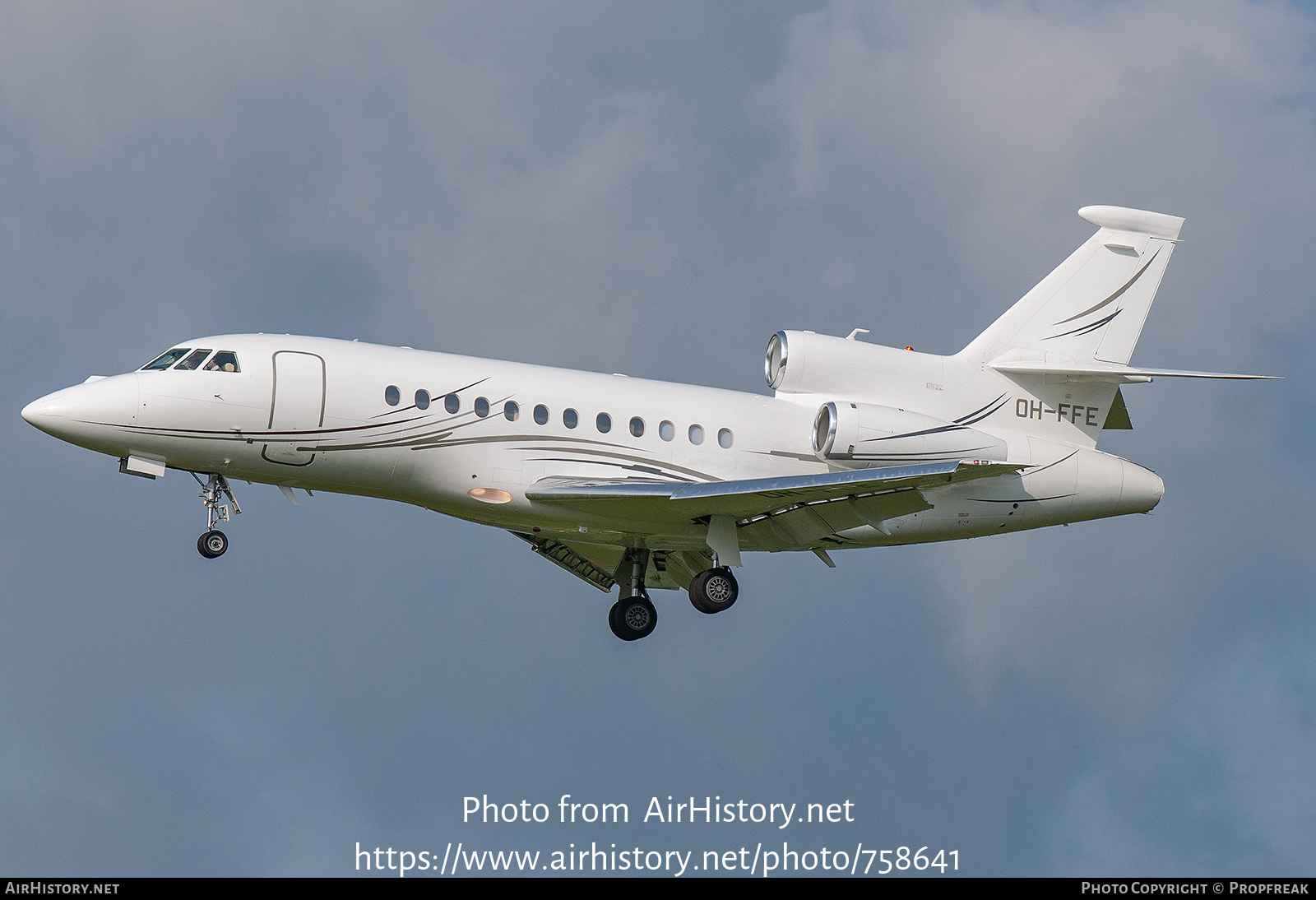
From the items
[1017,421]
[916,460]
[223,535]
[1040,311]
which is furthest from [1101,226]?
[223,535]

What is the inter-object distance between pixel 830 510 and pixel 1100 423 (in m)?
5.61

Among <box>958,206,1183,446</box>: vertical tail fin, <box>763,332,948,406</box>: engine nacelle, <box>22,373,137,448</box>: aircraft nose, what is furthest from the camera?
<box>958,206,1183,446</box>: vertical tail fin

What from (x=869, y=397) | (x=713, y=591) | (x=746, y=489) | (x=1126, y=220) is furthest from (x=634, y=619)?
(x=1126, y=220)

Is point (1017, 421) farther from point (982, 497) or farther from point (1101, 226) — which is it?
point (1101, 226)

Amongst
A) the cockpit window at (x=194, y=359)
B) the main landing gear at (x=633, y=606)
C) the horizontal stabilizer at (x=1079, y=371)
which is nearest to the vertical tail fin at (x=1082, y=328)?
the horizontal stabilizer at (x=1079, y=371)

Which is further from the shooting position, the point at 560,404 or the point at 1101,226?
the point at 1101,226

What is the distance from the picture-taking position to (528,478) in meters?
24.9

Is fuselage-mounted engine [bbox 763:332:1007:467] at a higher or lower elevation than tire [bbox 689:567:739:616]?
higher

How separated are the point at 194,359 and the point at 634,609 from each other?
8.73 meters

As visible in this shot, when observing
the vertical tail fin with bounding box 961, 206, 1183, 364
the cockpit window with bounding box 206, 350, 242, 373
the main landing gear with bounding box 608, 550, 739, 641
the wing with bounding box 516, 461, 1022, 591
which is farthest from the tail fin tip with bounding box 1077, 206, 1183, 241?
the cockpit window with bounding box 206, 350, 242, 373

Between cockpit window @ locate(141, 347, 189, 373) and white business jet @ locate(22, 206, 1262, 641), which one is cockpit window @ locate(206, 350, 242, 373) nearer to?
white business jet @ locate(22, 206, 1262, 641)

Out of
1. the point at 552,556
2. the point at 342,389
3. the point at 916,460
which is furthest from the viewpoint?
the point at 552,556

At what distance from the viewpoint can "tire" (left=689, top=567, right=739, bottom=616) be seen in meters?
25.9

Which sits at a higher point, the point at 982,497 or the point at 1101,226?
the point at 1101,226
